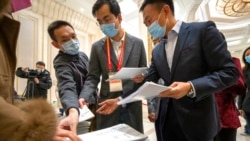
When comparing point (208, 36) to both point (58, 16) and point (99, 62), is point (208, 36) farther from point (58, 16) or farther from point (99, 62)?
point (58, 16)

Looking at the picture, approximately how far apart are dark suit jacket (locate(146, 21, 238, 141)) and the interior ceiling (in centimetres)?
582

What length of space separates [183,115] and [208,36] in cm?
38

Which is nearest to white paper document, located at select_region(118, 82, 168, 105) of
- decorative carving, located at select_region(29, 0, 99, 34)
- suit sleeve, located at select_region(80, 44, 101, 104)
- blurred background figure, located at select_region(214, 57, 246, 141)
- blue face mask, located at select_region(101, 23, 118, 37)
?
suit sleeve, located at select_region(80, 44, 101, 104)

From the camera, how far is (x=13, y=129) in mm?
552

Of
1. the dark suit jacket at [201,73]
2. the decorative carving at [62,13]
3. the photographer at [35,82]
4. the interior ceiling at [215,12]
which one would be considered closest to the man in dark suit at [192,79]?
the dark suit jacket at [201,73]

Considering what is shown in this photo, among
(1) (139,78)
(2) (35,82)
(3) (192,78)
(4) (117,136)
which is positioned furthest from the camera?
(2) (35,82)

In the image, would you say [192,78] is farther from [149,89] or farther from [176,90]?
[149,89]

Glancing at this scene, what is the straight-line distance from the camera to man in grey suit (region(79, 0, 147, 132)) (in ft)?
4.89

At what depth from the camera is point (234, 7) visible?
33.5 ft

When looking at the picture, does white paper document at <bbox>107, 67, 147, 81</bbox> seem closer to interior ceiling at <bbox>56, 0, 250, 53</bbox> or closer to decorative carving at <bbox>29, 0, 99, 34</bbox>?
interior ceiling at <bbox>56, 0, 250, 53</bbox>

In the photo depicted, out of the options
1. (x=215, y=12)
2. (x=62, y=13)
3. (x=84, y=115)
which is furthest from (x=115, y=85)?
(x=215, y=12)

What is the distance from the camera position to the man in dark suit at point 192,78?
41.8 inches

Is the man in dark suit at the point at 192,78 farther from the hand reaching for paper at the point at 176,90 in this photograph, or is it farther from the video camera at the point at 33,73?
the video camera at the point at 33,73

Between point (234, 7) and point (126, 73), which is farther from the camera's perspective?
point (234, 7)
